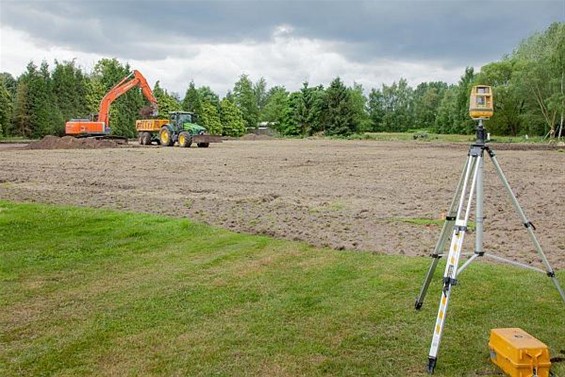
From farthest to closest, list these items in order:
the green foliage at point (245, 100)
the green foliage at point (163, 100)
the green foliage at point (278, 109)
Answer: the green foliage at point (245, 100) < the green foliage at point (278, 109) < the green foliage at point (163, 100)

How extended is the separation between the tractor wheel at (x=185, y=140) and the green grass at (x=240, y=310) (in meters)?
27.7

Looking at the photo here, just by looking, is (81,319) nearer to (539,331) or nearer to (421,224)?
(539,331)

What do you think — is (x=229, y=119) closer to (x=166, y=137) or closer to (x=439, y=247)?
(x=166, y=137)

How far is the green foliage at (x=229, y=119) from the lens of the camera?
248 feet

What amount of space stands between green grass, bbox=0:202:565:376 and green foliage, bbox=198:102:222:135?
64826 millimetres

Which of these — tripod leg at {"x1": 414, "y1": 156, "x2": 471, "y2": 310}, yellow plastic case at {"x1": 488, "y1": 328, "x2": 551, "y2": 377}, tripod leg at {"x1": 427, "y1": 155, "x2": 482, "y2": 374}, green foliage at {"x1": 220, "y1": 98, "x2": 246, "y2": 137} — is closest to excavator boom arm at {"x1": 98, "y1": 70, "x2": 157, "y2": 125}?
tripod leg at {"x1": 414, "y1": 156, "x2": 471, "y2": 310}

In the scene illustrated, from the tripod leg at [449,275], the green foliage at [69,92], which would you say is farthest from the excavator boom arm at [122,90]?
the tripod leg at [449,275]

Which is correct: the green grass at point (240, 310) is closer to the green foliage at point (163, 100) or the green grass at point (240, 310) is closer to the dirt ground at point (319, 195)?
the dirt ground at point (319, 195)

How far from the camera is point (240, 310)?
532 cm

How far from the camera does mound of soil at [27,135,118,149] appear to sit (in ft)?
116

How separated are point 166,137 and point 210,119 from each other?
35.9 meters

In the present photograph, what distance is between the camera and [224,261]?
23.8ft

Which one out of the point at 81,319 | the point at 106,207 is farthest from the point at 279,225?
the point at 81,319

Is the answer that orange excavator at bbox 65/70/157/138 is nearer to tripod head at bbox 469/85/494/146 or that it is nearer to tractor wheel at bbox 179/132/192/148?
tractor wheel at bbox 179/132/192/148
